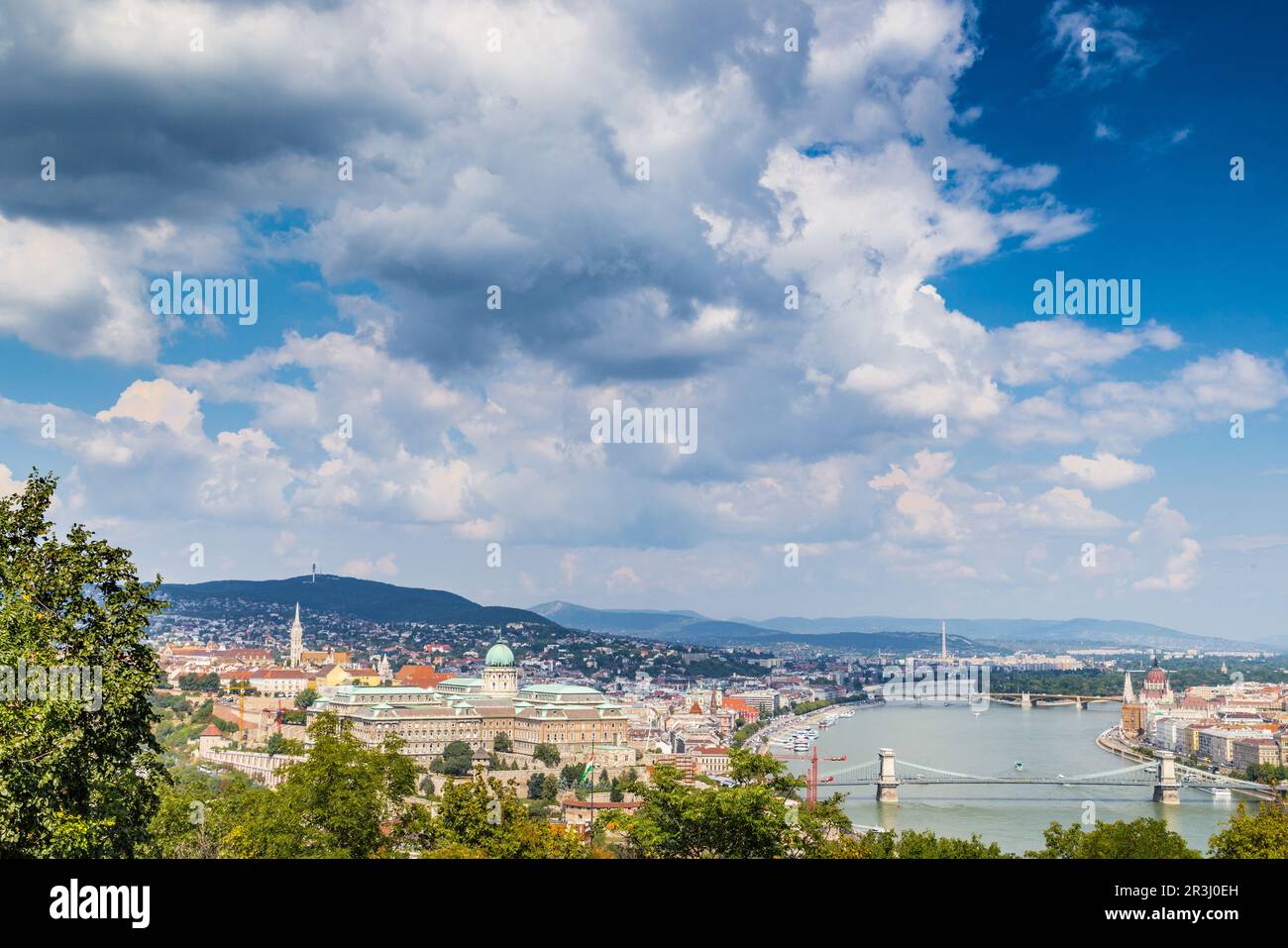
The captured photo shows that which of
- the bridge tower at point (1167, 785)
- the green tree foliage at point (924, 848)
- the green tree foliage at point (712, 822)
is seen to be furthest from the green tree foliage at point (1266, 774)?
the green tree foliage at point (712, 822)

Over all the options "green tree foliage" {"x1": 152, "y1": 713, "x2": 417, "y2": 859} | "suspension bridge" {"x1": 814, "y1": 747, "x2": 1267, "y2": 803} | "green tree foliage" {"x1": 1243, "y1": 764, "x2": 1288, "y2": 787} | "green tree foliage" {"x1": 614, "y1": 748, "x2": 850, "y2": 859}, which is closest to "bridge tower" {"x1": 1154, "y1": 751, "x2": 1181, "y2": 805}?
"suspension bridge" {"x1": 814, "y1": 747, "x2": 1267, "y2": 803}

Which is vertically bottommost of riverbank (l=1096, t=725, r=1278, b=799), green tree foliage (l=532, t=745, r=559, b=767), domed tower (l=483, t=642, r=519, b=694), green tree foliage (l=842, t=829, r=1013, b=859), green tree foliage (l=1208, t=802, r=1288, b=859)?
riverbank (l=1096, t=725, r=1278, b=799)

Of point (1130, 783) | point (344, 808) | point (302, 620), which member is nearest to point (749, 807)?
point (344, 808)

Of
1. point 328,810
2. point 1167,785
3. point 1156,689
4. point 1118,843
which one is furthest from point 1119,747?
point 328,810

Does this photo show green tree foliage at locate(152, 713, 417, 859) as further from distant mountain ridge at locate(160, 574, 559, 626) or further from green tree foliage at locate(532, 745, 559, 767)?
distant mountain ridge at locate(160, 574, 559, 626)

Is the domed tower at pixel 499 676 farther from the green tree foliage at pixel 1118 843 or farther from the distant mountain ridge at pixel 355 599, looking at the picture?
the distant mountain ridge at pixel 355 599

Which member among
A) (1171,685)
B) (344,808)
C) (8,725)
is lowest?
(1171,685)
